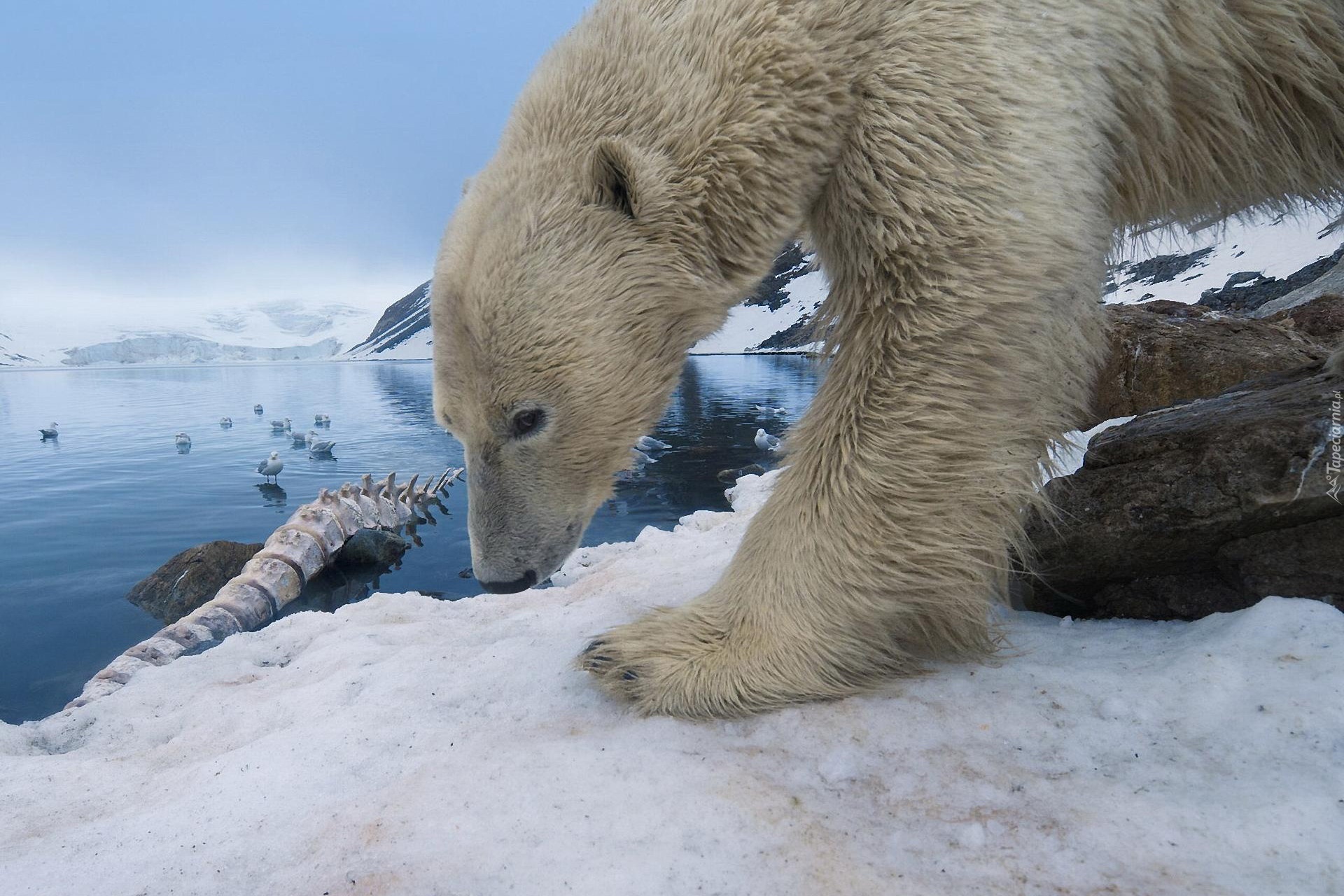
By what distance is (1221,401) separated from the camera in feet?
8.04

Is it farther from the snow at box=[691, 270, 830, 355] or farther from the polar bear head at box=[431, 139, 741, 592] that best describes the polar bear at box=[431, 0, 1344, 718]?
the snow at box=[691, 270, 830, 355]

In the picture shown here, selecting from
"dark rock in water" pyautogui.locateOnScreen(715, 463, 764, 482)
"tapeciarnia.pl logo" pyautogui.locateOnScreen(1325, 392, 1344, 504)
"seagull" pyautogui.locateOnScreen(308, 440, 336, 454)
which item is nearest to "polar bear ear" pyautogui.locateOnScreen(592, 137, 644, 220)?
"tapeciarnia.pl logo" pyautogui.locateOnScreen(1325, 392, 1344, 504)

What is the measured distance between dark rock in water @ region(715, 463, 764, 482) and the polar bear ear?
7383 mm

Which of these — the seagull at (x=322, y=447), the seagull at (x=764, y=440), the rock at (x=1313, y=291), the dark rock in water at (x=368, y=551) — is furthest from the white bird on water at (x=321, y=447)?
the rock at (x=1313, y=291)

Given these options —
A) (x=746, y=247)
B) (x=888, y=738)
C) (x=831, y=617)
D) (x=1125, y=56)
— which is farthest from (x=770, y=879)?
(x=1125, y=56)

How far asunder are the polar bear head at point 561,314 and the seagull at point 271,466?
28.9 feet

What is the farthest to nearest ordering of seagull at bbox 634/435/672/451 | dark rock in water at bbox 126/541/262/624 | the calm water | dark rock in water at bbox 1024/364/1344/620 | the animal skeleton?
seagull at bbox 634/435/672/451
dark rock in water at bbox 126/541/262/624
the calm water
the animal skeleton
dark rock in water at bbox 1024/364/1344/620

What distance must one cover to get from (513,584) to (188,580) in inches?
174

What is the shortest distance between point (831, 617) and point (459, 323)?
1431mm

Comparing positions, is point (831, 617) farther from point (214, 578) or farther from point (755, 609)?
point (214, 578)

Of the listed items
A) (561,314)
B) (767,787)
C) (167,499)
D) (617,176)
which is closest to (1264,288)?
(617,176)

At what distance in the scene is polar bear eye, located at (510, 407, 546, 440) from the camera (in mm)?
2002

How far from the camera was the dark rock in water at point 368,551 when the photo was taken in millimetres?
6090

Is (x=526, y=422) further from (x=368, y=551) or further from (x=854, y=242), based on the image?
(x=368, y=551)
